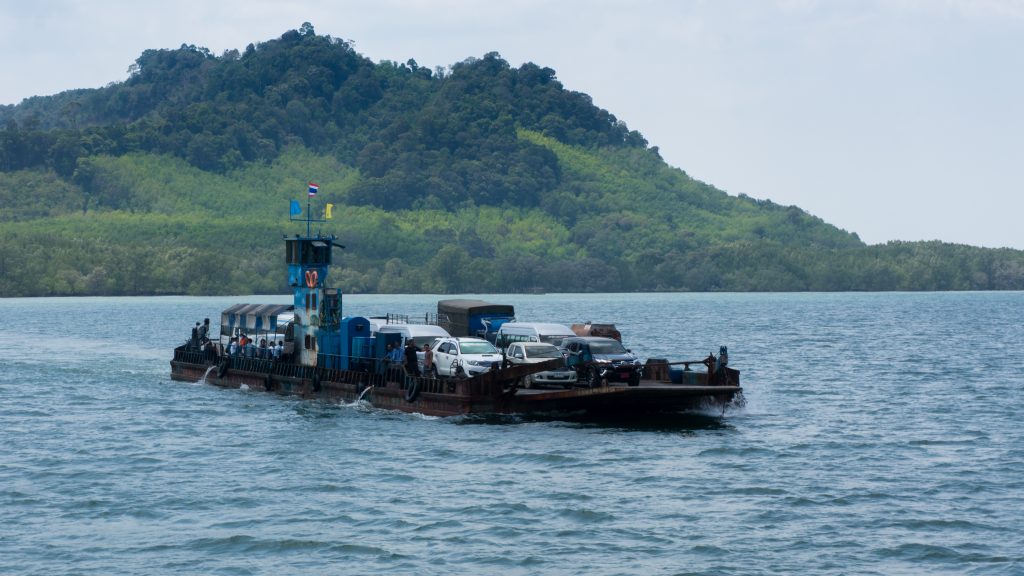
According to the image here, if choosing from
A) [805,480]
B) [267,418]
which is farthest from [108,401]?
[805,480]

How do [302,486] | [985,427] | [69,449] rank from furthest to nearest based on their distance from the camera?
[985,427] < [69,449] < [302,486]

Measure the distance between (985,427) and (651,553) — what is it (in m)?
25.7

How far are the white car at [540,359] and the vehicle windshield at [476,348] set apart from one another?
659 mm

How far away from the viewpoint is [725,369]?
149 feet

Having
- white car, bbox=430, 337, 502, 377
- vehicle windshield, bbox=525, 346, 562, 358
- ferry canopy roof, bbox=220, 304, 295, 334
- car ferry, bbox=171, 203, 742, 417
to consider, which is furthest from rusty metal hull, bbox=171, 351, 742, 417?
ferry canopy roof, bbox=220, 304, 295, 334

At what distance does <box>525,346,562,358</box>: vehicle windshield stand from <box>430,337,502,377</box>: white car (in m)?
1.08

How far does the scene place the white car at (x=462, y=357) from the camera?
47188 millimetres

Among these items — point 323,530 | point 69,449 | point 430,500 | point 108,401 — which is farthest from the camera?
point 108,401

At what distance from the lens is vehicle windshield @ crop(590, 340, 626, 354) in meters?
50.4

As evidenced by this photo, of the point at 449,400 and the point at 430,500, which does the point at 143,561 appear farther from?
the point at 449,400

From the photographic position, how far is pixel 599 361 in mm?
48656

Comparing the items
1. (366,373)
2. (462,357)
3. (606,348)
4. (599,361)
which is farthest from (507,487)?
(366,373)

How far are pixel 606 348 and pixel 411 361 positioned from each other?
7.52 meters

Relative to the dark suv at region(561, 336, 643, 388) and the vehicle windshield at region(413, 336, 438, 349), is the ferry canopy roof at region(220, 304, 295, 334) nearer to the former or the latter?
the vehicle windshield at region(413, 336, 438, 349)
